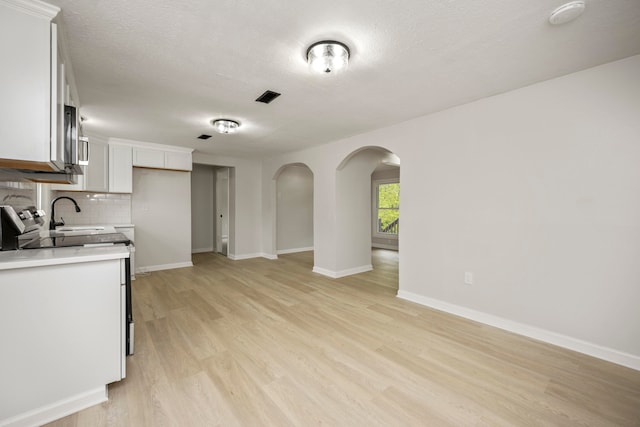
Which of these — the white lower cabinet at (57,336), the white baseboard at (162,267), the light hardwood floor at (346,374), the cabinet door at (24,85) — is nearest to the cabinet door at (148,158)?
the white baseboard at (162,267)

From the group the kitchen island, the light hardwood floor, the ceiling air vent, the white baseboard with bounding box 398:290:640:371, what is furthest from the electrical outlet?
the kitchen island

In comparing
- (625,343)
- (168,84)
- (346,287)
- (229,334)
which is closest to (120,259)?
(229,334)

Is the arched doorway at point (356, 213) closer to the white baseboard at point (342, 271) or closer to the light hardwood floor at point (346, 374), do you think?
the white baseboard at point (342, 271)

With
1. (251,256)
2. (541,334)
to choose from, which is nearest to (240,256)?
(251,256)

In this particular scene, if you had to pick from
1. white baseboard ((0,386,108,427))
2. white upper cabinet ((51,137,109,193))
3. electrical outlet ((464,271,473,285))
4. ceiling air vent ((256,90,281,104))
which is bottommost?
white baseboard ((0,386,108,427))

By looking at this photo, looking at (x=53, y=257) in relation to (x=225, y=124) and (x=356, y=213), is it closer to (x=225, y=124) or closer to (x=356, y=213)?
(x=225, y=124)

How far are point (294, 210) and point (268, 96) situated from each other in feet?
15.8

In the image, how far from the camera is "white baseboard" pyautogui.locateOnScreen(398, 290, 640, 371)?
2.17 meters

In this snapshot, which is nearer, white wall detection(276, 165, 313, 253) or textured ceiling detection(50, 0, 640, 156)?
textured ceiling detection(50, 0, 640, 156)

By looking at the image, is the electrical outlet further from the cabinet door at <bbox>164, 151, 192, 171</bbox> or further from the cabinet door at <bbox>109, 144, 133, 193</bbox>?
the cabinet door at <bbox>109, 144, 133, 193</bbox>

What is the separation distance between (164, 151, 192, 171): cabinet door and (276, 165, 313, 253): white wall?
2.31 meters

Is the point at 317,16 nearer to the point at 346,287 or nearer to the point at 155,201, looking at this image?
the point at 346,287

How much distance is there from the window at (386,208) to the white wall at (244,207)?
405 centimetres

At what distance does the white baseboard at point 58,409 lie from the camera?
147 centimetres
